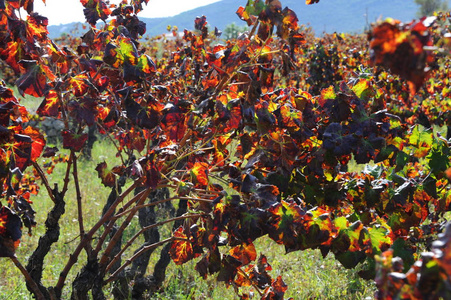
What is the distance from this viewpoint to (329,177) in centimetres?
209

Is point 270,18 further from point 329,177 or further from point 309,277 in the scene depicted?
point 309,277

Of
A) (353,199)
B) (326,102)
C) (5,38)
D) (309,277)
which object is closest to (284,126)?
(326,102)

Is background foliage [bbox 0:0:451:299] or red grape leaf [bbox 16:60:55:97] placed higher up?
red grape leaf [bbox 16:60:55:97]

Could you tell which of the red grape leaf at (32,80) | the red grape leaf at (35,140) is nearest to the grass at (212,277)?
the red grape leaf at (35,140)

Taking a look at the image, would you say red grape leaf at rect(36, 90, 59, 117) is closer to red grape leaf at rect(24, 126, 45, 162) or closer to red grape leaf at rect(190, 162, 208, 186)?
red grape leaf at rect(24, 126, 45, 162)

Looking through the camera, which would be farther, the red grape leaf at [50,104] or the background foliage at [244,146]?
the red grape leaf at [50,104]

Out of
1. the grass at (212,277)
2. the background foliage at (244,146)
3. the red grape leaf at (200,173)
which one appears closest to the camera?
the background foliage at (244,146)

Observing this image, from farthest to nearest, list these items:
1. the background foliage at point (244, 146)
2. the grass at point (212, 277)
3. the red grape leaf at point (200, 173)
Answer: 1. the grass at point (212, 277)
2. the red grape leaf at point (200, 173)
3. the background foliage at point (244, 146)

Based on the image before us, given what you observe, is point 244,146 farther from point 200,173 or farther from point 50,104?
point 50,104

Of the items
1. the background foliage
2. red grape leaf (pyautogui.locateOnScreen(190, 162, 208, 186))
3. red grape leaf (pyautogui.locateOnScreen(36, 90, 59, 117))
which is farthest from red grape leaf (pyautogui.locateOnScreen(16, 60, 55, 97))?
red grape leaf (pyautogui.locateOnScreen(190, 162, 208, 186))

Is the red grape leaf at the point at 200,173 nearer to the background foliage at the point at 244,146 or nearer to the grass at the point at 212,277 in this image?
the background foliage at the point at 244,146

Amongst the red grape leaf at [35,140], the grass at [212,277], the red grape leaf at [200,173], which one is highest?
the red grape leaf at [35,140]

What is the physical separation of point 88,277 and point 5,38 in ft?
3.57

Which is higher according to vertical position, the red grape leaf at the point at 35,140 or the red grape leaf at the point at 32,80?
the red grape leaf at the point at 32,80
